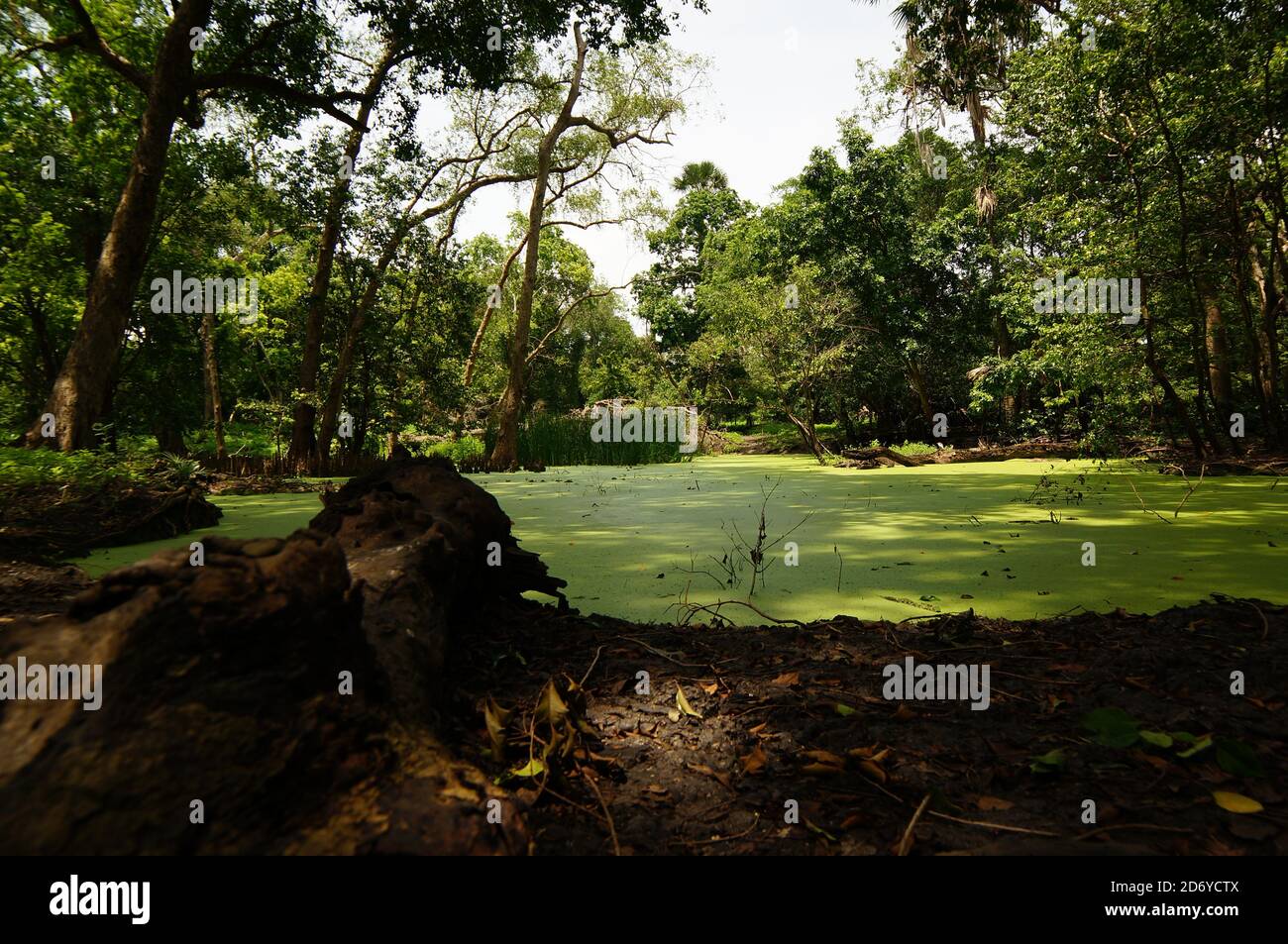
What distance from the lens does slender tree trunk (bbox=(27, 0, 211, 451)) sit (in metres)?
5.06

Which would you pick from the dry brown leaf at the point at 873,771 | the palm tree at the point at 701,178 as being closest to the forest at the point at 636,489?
the dry brown leaf at the point at 873,771

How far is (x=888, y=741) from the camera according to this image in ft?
3.87

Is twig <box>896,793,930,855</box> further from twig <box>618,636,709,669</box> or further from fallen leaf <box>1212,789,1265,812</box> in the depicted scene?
twig <box>618,636,709,669</box>

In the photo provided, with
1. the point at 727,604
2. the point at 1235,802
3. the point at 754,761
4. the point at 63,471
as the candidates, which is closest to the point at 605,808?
the point at 754,761

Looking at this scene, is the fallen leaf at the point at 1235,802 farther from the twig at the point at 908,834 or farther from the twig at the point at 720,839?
the twig at the point at 720,839

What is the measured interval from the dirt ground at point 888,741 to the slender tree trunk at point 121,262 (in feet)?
18.0

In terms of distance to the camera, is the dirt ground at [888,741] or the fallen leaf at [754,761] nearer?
the dirt ground at [888,741]

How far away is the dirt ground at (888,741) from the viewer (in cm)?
92

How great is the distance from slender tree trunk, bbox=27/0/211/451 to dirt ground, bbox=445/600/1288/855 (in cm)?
550

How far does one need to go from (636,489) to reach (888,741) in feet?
19.5

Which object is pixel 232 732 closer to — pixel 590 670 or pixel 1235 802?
pixel 590 670

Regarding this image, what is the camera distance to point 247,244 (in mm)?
15188
